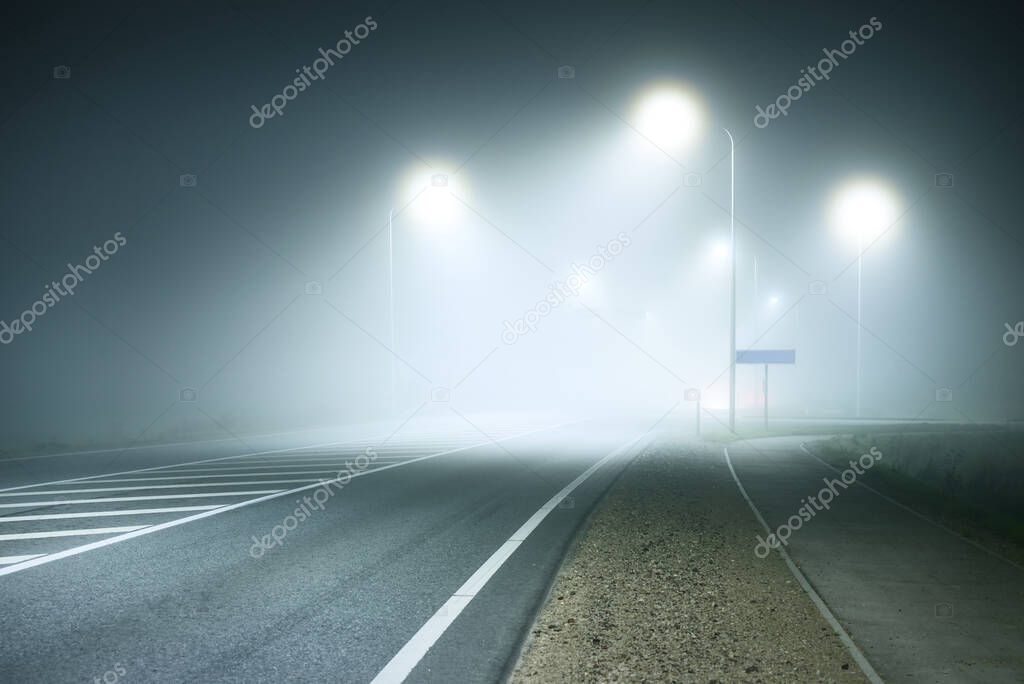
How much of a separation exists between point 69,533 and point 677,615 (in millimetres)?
6740

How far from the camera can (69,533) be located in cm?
885

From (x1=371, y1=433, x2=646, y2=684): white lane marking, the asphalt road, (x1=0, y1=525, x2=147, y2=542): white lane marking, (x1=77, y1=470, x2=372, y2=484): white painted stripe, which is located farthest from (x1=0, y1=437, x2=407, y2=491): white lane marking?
(x1=371, y1=433, x2=646, y2=684): white lane marking

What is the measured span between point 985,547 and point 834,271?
1945 inches

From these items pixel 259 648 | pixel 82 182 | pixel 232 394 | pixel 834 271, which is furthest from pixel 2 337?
pixel 834 271

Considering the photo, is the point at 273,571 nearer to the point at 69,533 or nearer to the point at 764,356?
the point at 69,533

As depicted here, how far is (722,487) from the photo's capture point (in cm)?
1373

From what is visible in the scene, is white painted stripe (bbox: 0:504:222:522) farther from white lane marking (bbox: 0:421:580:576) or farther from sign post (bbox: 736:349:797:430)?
sign post (bbox: 736:349:797:430)
